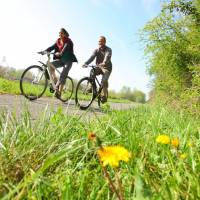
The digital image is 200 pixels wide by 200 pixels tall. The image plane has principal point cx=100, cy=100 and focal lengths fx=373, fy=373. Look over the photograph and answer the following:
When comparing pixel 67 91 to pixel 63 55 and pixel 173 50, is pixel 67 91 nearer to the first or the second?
pixel 63 55

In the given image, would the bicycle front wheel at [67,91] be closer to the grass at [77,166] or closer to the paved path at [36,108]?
the paved path at [36,108]

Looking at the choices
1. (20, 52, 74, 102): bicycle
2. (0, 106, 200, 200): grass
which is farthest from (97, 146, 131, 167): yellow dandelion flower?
(20, 52, 74, 102): bicycle

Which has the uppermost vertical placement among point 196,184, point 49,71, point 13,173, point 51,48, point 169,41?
point 169,41

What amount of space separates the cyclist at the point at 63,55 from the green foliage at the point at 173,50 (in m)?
3.22

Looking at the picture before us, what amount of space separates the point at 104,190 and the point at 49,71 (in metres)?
9.36

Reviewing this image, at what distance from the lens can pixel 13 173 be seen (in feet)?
6.17

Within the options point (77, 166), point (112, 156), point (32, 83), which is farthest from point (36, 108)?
point (112, 156)

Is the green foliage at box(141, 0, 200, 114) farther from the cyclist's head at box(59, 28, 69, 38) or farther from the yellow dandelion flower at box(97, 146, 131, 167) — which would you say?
the yellow dandelion flower at box(97, 146, 131, 167)

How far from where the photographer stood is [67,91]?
38.4 ft

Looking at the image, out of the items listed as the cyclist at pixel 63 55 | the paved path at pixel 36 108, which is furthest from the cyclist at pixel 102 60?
the paved path at pixel 36 108

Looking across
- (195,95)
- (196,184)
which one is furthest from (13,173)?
(195,95)

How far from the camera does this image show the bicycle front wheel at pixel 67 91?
37.5ft

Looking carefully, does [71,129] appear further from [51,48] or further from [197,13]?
[197,13]

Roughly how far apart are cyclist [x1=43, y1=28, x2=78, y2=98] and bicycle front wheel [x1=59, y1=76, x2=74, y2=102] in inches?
19.4
